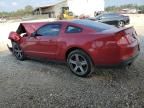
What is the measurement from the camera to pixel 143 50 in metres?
10.5

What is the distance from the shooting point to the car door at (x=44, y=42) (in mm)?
7873

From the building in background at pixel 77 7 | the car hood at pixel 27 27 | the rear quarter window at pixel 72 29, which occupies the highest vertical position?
the rear quarter window at pixel 72 29

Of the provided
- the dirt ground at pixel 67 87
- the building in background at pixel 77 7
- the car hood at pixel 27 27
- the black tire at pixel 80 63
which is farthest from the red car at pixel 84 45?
the building in background at pixel 77 7

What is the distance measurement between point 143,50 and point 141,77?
3.66m

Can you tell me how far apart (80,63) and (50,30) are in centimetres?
156

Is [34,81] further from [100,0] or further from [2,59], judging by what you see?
[100,0]

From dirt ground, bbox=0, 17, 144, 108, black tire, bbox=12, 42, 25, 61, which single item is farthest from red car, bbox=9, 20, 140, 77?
black tire, bbox=12, 42, 25, 61

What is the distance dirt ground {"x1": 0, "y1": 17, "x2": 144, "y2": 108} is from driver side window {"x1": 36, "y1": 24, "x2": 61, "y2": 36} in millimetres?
1000

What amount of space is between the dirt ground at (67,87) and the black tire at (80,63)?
6.7 inches

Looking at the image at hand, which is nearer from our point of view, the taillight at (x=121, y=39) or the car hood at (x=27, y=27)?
the taillight at (x=121, y=39)

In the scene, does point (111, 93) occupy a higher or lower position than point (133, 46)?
lower

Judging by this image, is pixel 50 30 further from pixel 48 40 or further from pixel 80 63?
pixel 80 63

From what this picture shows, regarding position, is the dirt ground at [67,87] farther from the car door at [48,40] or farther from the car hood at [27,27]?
the car hood at [27,27]

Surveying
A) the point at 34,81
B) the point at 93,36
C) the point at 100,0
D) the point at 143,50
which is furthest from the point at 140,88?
the point at 100,0
